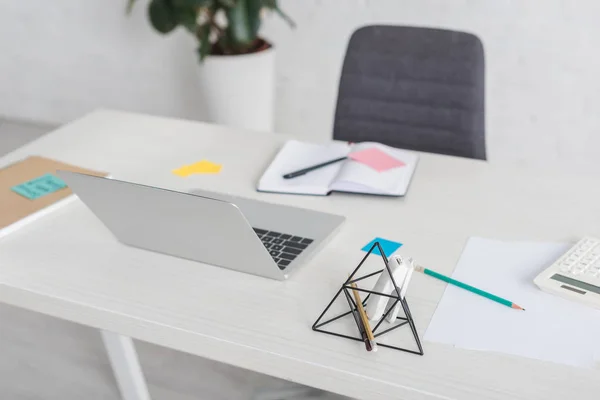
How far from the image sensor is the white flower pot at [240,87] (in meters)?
2.87

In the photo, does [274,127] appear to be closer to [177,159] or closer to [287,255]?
[177,159]

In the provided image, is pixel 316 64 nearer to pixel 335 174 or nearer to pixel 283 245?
pixel 335 174

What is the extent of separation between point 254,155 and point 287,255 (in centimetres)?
46

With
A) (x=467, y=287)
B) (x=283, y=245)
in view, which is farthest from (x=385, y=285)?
(x=283, y=245)

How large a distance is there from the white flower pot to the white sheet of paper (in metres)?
1.88

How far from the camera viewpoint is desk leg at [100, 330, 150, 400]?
61.6 inches

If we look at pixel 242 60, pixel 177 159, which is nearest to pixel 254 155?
pixel 177 159

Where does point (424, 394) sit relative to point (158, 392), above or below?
above

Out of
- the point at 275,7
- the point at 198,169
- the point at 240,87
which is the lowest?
A: the point at 240,87

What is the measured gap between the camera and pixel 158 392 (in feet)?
5.97

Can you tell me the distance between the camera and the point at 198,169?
1497mm

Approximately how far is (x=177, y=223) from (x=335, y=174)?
0.44m

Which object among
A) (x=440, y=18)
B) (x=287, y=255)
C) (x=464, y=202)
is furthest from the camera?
(x=440, y=18)

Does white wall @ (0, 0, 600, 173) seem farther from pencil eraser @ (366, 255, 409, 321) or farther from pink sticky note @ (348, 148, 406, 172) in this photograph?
pencil eraser @ (366, 255, 409, 321)
